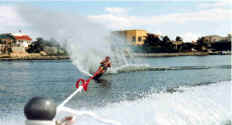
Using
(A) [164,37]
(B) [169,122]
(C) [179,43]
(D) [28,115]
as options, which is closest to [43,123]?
(D) [28,115]

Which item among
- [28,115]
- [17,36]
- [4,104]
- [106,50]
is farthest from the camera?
[17,36]

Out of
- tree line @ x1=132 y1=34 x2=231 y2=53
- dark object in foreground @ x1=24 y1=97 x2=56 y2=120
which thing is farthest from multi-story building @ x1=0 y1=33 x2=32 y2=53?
dark object in foreground @ x1=24 y1=97 x2=56 y2=120

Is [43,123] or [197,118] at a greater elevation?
[43,123]

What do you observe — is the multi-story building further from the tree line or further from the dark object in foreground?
the dark object in foreground

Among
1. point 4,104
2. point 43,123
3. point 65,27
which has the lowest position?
point 4,104

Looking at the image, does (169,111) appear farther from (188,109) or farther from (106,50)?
(106,50)

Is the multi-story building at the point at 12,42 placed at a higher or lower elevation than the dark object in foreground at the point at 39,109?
higher

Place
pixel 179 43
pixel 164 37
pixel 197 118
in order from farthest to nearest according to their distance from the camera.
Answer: pixel 179 43 < pixel 164 37 < pixel 197 118

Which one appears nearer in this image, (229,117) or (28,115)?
→ (28,115)

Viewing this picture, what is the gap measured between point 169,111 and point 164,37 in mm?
118133

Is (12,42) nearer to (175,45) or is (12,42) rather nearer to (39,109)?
(175,45)

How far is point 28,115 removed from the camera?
4648mm

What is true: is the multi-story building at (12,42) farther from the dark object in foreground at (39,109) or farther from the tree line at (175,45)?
the dark object in foreground at (39,109)

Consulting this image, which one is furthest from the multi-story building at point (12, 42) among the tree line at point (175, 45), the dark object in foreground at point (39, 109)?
the dark object in foreground at point (39, 109)
